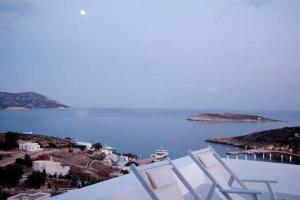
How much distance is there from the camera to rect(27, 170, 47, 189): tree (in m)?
11.2

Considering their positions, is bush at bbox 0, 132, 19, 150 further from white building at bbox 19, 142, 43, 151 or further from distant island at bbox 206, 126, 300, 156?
distant island at bbox 206, 126, 300, 156

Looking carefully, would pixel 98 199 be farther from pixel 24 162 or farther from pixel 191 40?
pixel 24 162

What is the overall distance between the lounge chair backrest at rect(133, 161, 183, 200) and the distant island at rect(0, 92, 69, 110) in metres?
15.4

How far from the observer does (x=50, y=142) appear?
16703mm

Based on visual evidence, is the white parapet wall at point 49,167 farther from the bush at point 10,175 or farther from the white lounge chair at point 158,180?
the white lounge chair at point 158,180

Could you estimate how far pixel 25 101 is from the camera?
19.5 metres

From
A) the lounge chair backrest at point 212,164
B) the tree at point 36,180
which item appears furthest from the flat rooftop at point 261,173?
the tree at point 36,180

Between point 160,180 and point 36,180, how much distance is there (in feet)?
33.1

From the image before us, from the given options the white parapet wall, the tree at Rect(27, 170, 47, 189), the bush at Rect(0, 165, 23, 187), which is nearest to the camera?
the bush at Rect(0, 165, 23, 187)

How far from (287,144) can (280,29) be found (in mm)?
4056

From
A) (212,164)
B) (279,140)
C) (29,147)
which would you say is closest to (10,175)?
(29,147)

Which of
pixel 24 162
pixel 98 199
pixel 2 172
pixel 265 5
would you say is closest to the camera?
pixel 98 199

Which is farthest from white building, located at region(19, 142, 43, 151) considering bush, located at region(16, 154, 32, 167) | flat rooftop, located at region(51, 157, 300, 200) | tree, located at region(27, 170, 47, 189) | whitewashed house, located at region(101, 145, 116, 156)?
flat rooftop, located at region(51, 157, 300, 200)

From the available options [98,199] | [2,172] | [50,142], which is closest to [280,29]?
[98,199]
